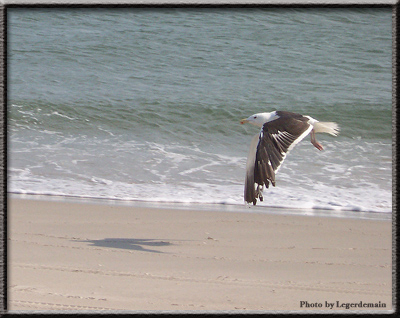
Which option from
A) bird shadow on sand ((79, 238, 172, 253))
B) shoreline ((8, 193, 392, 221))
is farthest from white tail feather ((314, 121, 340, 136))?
bird shadow on sand ((79, 238, 172, 253))

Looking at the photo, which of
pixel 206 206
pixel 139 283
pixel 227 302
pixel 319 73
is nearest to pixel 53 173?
pixel 206 206

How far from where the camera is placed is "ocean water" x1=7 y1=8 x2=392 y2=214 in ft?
21.6

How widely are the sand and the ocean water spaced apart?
3.85 feet

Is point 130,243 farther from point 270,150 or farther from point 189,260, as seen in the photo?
point 270,150

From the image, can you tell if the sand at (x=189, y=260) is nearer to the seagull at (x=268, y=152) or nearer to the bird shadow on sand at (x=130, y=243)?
the bird shadow on sand at (x=130, y=243)

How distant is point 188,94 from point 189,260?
6.11 metres

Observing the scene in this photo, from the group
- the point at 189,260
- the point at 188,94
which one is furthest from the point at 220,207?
the point at 188,94

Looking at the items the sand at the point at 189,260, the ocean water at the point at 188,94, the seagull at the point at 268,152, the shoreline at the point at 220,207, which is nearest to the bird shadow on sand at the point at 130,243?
the sand at the point at 189,260

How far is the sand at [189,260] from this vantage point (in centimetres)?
307

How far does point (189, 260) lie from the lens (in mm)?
3896

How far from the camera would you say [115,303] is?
9.75 feet

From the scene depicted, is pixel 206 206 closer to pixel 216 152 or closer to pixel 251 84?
pixel 216 152

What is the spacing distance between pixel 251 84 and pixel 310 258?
6.44 m

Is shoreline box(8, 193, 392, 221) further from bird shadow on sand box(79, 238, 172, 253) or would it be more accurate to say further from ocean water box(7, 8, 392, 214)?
bird shadow on sand box(79, 238, 172, 253)
